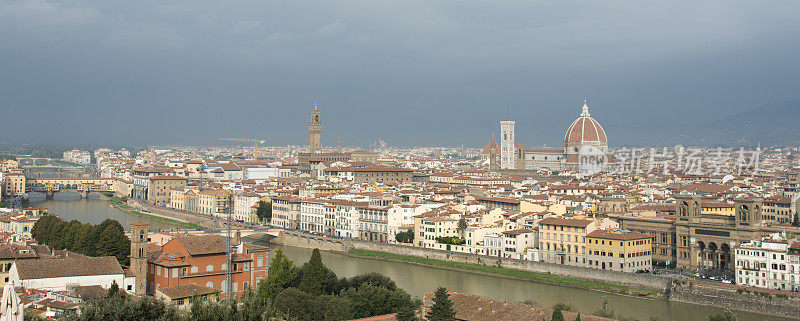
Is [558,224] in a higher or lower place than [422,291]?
higher

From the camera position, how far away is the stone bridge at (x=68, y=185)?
4719 cm

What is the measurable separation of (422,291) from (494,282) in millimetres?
2412

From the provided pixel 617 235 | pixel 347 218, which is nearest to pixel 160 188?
pixel 347 218

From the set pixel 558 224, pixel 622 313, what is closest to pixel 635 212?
pixel 558 224

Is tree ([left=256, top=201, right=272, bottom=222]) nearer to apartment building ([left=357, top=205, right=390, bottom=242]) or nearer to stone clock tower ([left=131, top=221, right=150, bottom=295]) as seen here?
apartment building ([left=357, top=205, right=390, bottom=242])

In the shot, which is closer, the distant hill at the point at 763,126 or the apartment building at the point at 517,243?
the apartment building at the point at 517,243

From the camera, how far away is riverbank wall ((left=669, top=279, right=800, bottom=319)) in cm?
1581

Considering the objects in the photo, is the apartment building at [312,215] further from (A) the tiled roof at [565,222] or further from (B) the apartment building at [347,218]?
(A) the tiled roof at [565,222]

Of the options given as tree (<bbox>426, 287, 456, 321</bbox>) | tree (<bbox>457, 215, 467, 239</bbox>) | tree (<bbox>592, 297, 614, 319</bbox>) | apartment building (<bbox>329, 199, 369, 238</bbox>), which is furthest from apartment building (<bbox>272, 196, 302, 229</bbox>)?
tree (<bbox>426, 287, 456, 321</bbox>)

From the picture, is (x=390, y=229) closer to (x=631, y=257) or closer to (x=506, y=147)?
(x=631, y=257)

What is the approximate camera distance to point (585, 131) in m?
61.0

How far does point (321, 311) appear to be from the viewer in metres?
13.1

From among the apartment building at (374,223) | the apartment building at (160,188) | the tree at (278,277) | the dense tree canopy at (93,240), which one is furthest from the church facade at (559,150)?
the tree at (278,277)

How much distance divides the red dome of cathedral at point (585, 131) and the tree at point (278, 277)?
158ft
